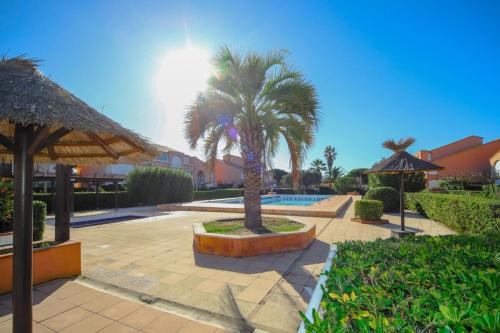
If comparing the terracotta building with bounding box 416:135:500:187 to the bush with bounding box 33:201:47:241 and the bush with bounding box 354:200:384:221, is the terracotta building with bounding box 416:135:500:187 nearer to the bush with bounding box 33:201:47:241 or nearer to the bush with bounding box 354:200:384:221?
the bush with bounding box 354:200:384:221

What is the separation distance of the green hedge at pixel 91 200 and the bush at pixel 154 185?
1.96 ft

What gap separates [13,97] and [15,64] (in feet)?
3.43

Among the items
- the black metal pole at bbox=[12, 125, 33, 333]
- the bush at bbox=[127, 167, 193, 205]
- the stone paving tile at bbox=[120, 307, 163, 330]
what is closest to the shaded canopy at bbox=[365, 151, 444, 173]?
the stone paving tile at bbox=[120, 307, 163, 330]

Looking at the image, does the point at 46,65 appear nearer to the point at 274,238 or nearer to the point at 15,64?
the point at 15,64

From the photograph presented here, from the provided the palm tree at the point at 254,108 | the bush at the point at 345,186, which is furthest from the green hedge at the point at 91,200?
the bush at the point at 345,186

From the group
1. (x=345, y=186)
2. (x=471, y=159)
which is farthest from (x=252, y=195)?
(x=471, y=159)

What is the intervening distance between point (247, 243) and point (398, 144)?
16557 millimetres

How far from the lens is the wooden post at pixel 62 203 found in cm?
544

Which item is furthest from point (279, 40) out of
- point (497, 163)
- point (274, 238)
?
point (497, 163)

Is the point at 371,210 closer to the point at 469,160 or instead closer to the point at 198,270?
the point at 198,270

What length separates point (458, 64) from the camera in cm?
970

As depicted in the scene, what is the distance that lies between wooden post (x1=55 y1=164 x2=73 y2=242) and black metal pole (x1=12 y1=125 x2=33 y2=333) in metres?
3.43

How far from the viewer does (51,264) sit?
463cm

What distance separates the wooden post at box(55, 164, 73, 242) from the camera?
5441 mm
